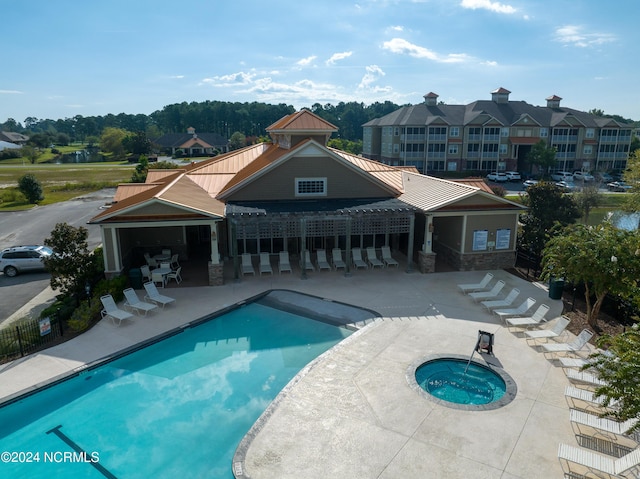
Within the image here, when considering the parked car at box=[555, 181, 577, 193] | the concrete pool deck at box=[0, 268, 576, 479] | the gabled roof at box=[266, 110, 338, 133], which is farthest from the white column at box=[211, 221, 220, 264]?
the parked car at box=[555, 181, 577, 193]

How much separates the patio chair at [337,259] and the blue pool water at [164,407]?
248 inches

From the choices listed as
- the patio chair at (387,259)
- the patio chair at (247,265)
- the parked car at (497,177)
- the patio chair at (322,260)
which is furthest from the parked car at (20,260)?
the parked car at (497,177)

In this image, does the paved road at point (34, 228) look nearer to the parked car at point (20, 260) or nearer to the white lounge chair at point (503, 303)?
the parked car at point (20, 260)

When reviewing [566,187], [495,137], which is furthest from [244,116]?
[566,187]

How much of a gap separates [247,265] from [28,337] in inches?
374

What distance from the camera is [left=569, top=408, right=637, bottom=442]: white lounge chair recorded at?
9.91m

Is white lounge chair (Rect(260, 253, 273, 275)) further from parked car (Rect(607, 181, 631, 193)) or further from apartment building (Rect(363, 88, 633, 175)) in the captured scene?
parked car (Rect(607, 181, 631, 193))

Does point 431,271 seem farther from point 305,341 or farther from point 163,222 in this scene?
point 163,222

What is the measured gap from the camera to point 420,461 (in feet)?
30.7

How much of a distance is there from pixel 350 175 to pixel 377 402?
14325mm

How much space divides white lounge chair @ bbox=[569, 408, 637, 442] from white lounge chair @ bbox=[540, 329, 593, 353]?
325 centimetres

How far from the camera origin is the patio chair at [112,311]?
1628 centimetres

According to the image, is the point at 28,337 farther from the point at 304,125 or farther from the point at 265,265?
the point at 304,125

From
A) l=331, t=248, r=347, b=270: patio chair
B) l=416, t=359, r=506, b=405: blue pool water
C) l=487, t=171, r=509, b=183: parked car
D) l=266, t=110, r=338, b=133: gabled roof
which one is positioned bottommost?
l=416, t=359, r=506, b=405: blue pool water
